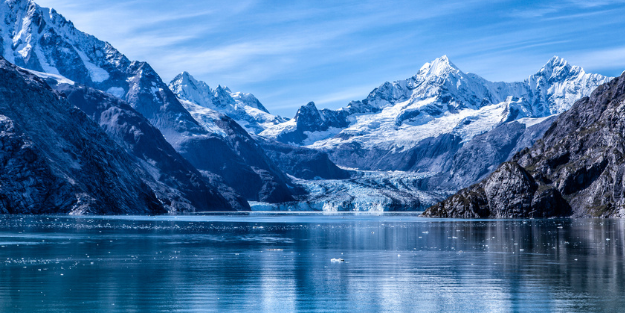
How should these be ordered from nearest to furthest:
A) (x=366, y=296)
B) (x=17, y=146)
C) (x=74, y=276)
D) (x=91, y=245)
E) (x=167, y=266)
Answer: (x=366, y=296)
(x=74, y=276)
(x=167, y=266)
(x=91, y=245)
(x=17, y=146)

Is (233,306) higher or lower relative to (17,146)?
lower

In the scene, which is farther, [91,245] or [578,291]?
[91,245]

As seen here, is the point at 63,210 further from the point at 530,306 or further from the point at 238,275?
the point at 530,306

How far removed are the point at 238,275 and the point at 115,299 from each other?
12215 millimetres

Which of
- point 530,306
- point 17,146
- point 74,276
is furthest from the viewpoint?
point 17,146

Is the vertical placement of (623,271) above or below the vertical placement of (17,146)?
below

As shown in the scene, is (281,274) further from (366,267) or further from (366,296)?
(366,296)

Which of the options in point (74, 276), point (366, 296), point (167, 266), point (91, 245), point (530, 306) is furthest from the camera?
point (91, 245)

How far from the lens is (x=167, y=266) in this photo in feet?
174

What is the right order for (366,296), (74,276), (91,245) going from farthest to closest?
(91,245), (74,276), (366,296)

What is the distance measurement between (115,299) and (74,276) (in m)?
10.7


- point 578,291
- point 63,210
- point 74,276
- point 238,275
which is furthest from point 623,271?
point 63,210

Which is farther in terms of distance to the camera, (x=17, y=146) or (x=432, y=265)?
(x=17, y=146)

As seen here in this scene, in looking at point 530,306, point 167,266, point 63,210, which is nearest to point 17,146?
point 63,210
